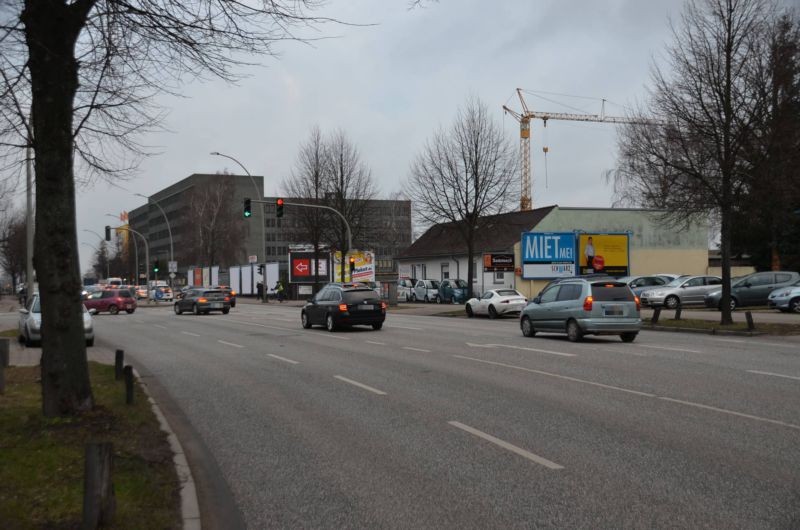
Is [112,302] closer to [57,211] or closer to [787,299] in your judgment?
[787,299]

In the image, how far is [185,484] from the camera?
6055mm

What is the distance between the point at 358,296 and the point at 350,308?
53cm

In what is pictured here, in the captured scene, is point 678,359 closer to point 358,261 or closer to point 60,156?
point 60,156

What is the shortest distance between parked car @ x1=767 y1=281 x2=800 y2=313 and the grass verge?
89.8 ft

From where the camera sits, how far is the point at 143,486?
5.84 meters

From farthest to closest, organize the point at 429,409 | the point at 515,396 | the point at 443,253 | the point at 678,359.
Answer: the point at 443,253, the point at 678,359, the point at 515,396, the point at 429,409

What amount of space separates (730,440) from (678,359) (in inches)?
293

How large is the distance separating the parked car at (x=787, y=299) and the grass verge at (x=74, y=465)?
89.8 ft

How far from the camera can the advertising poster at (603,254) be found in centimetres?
5047

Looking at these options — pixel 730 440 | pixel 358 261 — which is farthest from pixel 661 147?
pixel 358 261

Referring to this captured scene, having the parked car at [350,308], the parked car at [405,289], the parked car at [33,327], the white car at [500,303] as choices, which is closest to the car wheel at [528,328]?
the parked car at [350,308]

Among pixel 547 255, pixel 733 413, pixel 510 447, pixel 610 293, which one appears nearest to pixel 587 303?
pixel 610 293

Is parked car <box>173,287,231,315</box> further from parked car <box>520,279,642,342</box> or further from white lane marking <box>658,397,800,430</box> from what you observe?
white lane marking <box>658,397,800,430</box>

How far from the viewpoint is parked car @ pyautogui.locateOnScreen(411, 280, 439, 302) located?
5191cm
